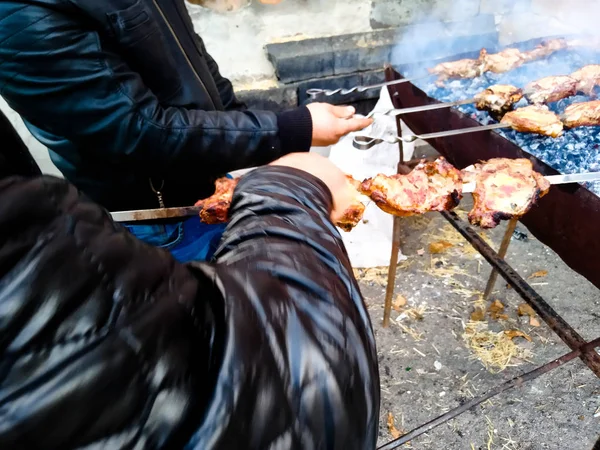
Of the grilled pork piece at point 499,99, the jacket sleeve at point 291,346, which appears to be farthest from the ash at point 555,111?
the jacket sleeve at point 291,346

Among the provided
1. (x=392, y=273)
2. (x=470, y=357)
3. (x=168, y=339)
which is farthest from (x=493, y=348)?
(x=168, y=339)

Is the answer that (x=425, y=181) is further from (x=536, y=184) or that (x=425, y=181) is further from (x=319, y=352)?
(x=319, y=352)

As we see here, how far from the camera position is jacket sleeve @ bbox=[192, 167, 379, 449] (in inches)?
24.2

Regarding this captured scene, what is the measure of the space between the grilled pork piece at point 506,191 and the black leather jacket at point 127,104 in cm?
73

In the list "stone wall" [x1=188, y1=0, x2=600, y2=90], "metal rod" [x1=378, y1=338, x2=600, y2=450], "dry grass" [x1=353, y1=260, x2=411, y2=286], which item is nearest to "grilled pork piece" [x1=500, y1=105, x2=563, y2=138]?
"metal rod" [x1=378, y1=338, x2=600, y2=450]

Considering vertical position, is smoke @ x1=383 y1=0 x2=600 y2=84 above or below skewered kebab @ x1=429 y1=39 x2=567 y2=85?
below

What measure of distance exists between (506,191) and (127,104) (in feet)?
4.72

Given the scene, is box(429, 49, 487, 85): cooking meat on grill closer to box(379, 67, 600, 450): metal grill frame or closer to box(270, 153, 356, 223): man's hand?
box(379, 67, 600, 450): metal grill frame

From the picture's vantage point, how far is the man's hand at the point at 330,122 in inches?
72.9

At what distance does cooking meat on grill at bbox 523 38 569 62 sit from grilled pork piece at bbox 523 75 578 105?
65 cm

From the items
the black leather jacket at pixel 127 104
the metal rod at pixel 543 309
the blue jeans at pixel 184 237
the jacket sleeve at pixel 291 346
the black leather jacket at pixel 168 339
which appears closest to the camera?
the black leather jacket at pixel 168 339

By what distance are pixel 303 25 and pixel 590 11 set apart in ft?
7.34

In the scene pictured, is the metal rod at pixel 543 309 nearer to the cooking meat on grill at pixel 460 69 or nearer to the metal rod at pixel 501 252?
the metal rod at pixel 501 252

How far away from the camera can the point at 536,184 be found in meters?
1.59
